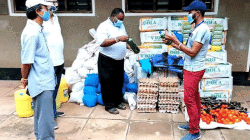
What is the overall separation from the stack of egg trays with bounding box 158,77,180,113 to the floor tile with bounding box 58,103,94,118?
144 cm

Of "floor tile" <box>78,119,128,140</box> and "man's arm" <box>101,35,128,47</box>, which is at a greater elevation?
"man's arm" <box>101,35,128,47</box>

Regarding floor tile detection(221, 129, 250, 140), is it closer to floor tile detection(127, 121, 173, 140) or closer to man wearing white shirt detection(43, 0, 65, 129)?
floor tile detection(127, 121, 173, 140)

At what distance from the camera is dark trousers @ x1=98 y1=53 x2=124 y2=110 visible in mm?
4441

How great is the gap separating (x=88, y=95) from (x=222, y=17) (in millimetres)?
3662

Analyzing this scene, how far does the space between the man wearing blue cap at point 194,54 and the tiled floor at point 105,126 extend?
47 cm

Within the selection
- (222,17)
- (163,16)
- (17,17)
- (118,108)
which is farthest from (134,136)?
(17,17)

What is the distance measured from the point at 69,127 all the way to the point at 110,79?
3.81 feet

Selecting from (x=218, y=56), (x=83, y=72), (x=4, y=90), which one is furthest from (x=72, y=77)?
(x=218, y=56)

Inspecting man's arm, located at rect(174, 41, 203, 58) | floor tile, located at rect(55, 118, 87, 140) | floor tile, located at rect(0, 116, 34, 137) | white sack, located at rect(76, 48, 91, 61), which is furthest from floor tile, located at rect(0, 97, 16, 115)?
man's arm, located at rect(174, 41, 203, 58)

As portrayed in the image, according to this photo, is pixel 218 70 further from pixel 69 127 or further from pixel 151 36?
pixel 69 127

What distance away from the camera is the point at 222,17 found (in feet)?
18.5

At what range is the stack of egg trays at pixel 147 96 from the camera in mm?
4594

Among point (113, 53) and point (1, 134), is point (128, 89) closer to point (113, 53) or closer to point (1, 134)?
point (113, 53)

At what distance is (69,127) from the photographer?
4105mm
